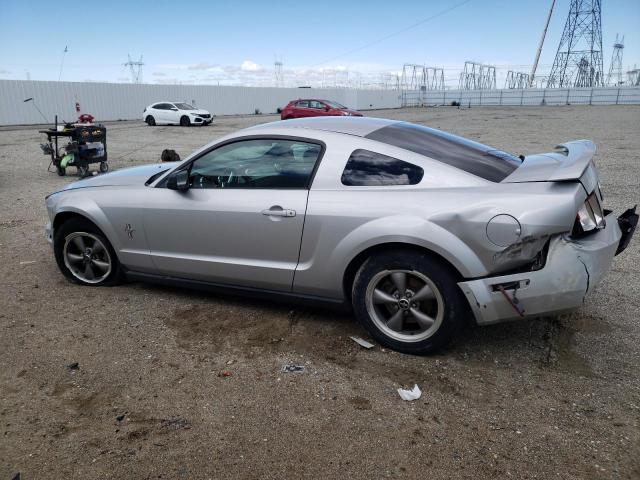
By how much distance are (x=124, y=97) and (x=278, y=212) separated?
4278 centimetres

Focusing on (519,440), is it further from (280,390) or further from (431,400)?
(280,390)

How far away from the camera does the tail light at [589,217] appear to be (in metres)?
3.03

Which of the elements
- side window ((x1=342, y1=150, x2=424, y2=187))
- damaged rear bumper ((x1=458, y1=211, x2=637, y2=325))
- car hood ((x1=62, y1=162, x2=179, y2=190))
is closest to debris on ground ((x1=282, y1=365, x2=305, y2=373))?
damaged rear bumper ((x1=458, y1=211, x2=637, y2=325))

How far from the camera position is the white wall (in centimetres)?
3412

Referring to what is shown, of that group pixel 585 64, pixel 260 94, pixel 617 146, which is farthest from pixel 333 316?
pixel 585 64

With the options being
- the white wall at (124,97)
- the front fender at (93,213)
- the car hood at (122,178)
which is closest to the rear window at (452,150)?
the car hood at (122,178)

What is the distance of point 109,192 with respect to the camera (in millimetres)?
4367

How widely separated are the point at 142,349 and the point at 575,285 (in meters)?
2.81

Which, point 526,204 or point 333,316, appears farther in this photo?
point 333,316

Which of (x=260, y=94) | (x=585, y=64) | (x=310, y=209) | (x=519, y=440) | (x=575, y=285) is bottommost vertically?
(x=519, y=440)

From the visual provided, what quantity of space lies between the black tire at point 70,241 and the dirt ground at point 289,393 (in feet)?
0.37

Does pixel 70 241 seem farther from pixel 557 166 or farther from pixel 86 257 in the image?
pixel 557 166

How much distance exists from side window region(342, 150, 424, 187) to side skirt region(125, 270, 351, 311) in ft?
2.78

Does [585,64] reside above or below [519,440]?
above
